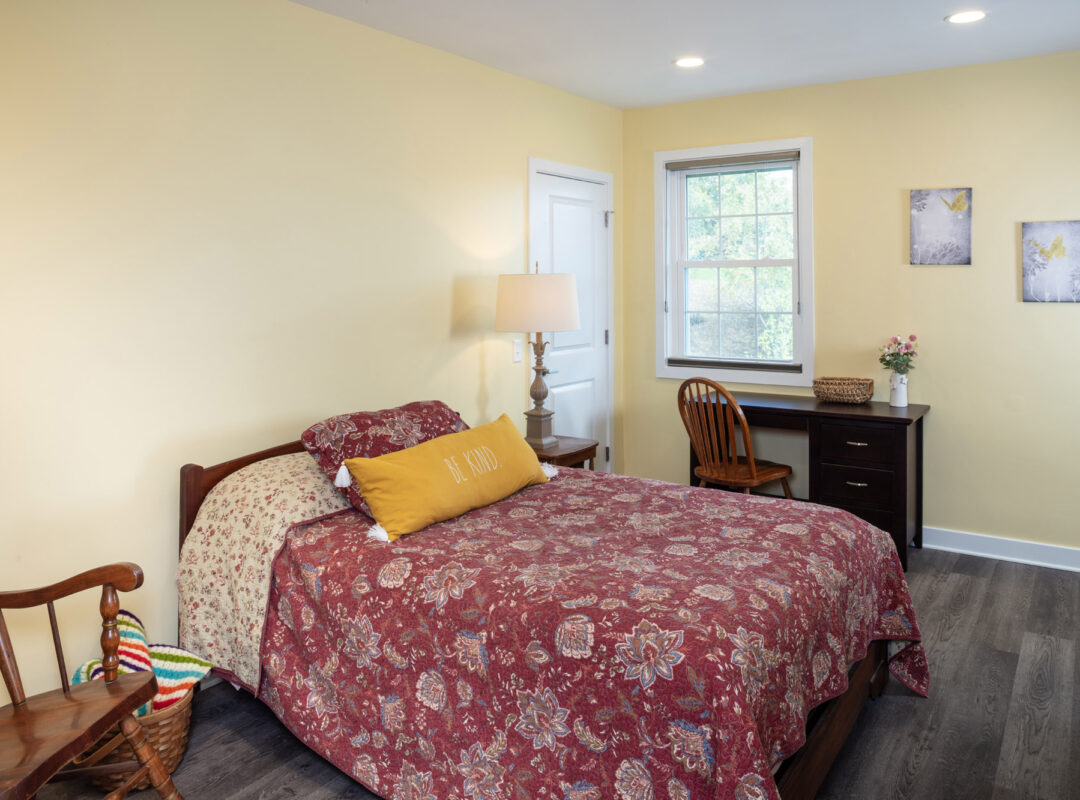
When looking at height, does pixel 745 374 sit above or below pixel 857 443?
above

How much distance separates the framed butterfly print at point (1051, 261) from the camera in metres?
3.86

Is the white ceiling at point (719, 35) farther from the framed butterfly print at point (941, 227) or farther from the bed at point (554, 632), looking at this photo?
the bed at point (554, 632)

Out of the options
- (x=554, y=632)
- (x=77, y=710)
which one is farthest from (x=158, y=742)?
(x=554, y=632)

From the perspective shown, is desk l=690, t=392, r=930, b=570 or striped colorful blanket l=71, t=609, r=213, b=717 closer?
striped colorful blanket l=71, t=609, r=213, b=717

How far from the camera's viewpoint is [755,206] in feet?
15.4

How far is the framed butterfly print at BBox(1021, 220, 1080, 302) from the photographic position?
3857 millimetres

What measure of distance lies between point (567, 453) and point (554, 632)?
1933 mm

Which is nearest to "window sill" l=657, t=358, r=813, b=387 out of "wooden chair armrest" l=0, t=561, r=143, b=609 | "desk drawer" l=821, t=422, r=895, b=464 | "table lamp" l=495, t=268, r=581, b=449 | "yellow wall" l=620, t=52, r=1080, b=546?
"yellow wall" l=620, t=52, r=1080, b=546

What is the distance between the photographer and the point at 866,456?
4008mm

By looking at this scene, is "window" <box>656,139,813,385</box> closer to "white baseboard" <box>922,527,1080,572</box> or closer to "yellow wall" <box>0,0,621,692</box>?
"white baseboard" <box>922,527,1080,572</box>

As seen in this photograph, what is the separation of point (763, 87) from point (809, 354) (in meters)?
1.44

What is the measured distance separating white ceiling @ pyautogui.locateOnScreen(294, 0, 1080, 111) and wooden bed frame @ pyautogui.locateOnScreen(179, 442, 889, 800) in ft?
5.66

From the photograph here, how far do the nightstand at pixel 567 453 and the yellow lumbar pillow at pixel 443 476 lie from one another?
636mm

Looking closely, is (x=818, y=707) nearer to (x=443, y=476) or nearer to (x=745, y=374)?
(x=443, y=476)
